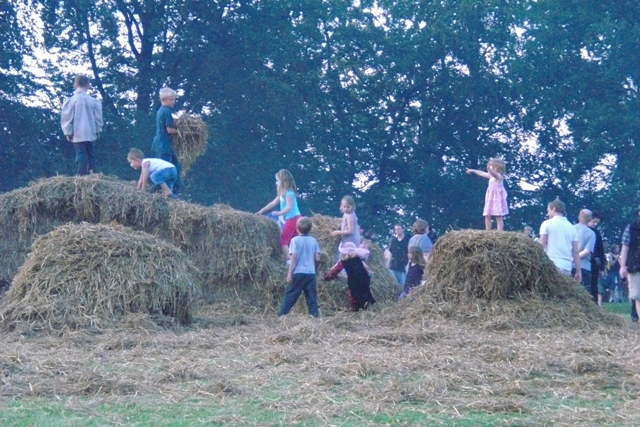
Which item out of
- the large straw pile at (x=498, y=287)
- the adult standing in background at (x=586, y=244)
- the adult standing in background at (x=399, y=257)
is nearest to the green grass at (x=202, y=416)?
the large straw pile at (x=498, y=287)

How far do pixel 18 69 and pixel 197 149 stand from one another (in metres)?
16.3

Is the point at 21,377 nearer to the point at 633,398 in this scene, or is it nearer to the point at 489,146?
the point at 633,398

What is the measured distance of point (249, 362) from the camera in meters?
7.73

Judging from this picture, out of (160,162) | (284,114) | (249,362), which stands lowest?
(249,362)

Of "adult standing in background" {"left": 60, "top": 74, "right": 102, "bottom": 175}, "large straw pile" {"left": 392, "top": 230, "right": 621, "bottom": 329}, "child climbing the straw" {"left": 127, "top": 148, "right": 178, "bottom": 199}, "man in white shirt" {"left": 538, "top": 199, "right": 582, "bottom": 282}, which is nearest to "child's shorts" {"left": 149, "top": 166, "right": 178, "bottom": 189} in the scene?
"child climbing the straw" {"left": 127, "top": 148, "right": 178, "bottom": 199}

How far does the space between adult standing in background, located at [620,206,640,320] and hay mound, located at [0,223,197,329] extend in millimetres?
5702

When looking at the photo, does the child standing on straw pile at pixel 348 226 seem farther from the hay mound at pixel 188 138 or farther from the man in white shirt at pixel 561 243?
the man in white shirt at pixel 561 243

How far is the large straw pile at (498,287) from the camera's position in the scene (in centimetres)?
1098

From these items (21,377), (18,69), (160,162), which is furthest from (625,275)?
(18,69)

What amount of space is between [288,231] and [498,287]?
11.8 ft

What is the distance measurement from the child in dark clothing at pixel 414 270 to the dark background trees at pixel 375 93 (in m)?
16.9

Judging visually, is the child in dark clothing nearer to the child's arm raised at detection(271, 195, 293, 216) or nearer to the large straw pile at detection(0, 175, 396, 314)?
the large straw pile at detection(0, 175, 396, 314)

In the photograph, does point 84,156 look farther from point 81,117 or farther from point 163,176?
point 163,176

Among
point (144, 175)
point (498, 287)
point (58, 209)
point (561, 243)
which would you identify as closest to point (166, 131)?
point (144, 175)
